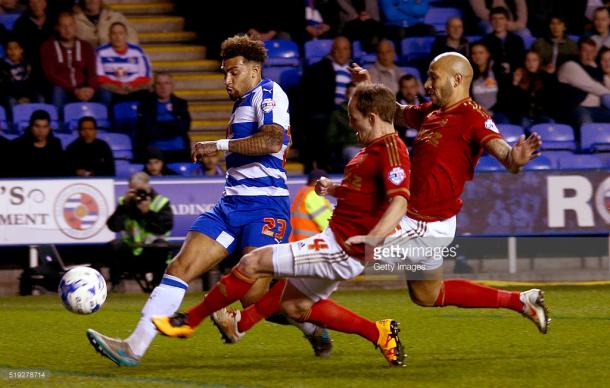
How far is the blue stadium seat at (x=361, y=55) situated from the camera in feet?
55.6

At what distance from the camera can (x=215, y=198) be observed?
13977 mm

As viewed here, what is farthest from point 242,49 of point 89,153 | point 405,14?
point 405,14

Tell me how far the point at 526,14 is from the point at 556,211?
4.88m

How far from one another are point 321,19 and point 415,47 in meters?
1.34

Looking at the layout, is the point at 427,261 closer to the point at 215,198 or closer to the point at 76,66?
the point at 215,198

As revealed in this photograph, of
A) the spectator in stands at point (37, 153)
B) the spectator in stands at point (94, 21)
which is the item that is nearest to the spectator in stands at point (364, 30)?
the spectator in stands at point (94, 21)

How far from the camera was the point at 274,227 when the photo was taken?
7.79 m

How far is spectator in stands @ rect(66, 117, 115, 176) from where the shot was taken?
1420cm

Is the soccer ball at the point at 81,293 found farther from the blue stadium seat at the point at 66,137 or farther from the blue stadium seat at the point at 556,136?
the blue stadium seat at the point at 556,136

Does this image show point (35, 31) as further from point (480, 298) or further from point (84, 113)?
point (480, 298)

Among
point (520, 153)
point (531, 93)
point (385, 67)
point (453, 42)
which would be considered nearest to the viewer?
point (520, 153)

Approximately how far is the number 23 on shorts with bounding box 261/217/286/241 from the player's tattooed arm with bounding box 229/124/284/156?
1.47 ft

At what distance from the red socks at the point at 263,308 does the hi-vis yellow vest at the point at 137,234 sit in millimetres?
6189

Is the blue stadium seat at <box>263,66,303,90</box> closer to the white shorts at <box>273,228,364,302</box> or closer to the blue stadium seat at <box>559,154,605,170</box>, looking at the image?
the blue stadium seat at <box>559,154,605,170</box>
